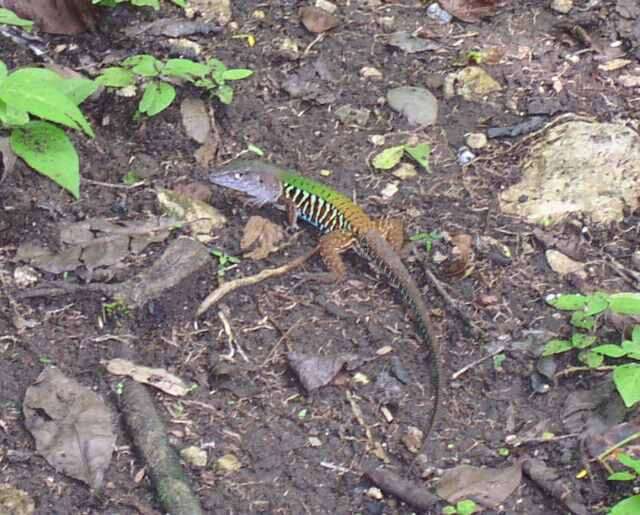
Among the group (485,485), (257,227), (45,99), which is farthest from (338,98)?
(485,485)

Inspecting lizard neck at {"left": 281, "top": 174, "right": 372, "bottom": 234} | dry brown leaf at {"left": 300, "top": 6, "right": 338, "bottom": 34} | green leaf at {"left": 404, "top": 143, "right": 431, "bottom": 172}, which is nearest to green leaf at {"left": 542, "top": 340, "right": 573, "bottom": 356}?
lizard neck at {"left": 281, "top": 174, "right": 372, "bottom": 234}

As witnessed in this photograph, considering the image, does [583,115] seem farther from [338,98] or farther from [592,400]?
[592,400]

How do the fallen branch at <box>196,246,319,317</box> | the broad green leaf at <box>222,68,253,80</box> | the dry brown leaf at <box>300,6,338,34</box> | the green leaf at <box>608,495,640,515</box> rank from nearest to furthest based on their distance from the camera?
the green leaf at <box>608,495,640,515</box> → the fallen branch at <box>196,246,319,317</box> → the broad green leaf at <box>222,68,253,80</box> → the dry brown leaf at <box>300,6,338,34</box>

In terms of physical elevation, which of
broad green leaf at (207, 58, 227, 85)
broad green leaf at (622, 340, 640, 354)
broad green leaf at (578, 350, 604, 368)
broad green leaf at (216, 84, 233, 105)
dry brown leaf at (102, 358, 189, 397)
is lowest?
broad green leaf at (578, 350, 604, 368)

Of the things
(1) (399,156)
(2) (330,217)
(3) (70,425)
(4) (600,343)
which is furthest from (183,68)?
(4) (600,343)

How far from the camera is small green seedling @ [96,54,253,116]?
5754mm

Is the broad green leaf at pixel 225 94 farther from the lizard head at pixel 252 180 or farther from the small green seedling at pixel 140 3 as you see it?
the small green seedling at pixel 140 3

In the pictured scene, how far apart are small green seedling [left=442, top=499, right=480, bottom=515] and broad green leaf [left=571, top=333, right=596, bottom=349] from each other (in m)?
0.92

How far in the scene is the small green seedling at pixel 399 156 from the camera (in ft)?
19.2

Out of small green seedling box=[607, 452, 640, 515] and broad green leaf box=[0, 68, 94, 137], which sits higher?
broad green leaf box=[0, 68, 94, 137]

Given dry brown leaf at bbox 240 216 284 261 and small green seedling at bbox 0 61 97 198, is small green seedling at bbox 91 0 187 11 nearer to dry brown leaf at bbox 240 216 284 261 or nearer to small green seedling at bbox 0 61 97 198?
small green seedling at bbox 0 61 97 198

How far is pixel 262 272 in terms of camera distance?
5.26 m

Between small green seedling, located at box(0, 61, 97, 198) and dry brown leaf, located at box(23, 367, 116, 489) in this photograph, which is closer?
dry brown leaf, located at box(23, 367, 116, 489)

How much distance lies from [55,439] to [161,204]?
157cm
